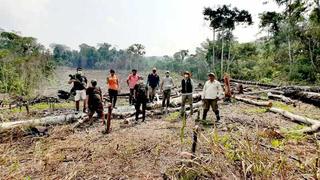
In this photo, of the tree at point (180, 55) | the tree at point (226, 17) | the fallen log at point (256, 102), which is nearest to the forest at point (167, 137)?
the fallen log at point (256, 102)

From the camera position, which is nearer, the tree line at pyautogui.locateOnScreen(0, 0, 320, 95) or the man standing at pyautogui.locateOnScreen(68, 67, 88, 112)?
the man standing at pyautogui.locateOnScreen(68, 67, 88, 112)

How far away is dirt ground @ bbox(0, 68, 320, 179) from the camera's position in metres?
5.07

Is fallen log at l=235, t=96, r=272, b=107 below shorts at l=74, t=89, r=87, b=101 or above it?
below

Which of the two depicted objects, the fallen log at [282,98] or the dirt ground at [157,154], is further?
the fallen log at [282,98]

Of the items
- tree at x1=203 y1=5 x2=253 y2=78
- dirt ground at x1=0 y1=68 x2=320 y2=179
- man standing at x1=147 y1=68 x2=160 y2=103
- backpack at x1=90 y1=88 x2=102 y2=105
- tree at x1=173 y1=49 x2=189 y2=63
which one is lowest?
dirt ground at x1=0 y1=68 x2=320 y2=179

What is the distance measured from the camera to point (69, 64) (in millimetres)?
85375

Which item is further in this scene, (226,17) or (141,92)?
(226,17)

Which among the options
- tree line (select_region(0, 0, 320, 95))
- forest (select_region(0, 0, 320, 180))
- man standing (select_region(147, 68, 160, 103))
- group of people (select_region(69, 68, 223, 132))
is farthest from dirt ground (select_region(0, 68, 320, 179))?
tree line (select_region(0, 0, 320, 95))

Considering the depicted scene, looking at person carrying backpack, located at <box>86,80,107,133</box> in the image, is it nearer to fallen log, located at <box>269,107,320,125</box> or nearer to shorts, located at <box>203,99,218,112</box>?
shorts, located at <box>203,99,218,112</box>

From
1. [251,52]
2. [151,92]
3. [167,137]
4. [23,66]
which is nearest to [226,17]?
[251,52]

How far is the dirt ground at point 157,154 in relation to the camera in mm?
5066

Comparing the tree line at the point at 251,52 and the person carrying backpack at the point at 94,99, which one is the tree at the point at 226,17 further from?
the person carrying backpack at the point at 94,99

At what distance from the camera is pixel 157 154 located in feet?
23.6

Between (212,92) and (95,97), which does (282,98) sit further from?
(95,97)
